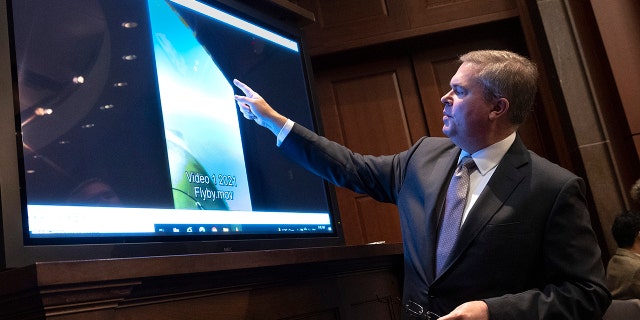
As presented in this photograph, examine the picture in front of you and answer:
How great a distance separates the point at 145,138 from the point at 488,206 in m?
1.00

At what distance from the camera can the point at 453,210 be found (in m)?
2.20

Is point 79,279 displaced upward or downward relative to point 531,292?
upward

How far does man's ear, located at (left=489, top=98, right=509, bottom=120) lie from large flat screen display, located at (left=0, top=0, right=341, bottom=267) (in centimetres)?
75

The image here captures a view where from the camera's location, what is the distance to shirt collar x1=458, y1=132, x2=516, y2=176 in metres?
2.27

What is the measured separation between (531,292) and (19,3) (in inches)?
60.2

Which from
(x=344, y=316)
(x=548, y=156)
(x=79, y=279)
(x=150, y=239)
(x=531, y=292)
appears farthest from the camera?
(x=548, y=156)

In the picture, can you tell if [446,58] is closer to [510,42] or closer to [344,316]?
[510,42]

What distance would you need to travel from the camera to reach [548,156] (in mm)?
4543

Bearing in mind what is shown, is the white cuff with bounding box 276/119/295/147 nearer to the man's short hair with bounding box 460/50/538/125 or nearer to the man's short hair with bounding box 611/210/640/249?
the man's short hair with bounding box 460/50/538/125

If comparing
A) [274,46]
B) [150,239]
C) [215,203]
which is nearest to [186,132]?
[215,203]

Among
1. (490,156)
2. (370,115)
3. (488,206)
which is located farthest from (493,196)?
(370,115)

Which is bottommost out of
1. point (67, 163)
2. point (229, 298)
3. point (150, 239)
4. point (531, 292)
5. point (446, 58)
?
point (531, 292)

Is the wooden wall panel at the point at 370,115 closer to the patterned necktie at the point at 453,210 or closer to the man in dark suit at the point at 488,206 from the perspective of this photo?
the man in dark suit at the point at 488,206

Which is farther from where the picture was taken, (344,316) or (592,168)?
(592,168)
